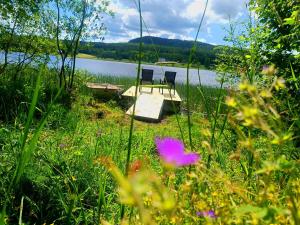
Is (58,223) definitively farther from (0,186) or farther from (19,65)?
(19,65)

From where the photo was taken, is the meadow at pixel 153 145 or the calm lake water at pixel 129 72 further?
the calm lake water at pixel 129 72

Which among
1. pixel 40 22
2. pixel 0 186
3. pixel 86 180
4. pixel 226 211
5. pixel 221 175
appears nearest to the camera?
pixel 221 175

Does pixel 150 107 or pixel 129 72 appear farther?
pixel 129 72

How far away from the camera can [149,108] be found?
37.0 ft

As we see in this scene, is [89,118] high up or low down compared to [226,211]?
down

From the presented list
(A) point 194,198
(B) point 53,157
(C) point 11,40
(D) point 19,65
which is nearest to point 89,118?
(D) point 19,65

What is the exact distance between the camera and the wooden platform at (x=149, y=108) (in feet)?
34.4

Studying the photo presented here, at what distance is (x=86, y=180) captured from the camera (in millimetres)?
2979

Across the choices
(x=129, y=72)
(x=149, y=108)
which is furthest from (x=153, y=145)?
(x=129, y=72)

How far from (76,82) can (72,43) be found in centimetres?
127

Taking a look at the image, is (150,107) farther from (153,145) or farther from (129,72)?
(129,72)

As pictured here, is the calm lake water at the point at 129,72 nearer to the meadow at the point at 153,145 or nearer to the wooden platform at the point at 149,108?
the meadow at the point at 153,145

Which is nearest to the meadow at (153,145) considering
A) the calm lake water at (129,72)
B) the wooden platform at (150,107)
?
the wooden platform at (150,107)

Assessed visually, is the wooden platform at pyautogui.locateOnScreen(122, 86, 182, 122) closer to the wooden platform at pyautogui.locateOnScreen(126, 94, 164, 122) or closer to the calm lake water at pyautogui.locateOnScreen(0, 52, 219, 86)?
the wooden platform at pyautogui.locateOnScreen(126, 94, 164, 122)
